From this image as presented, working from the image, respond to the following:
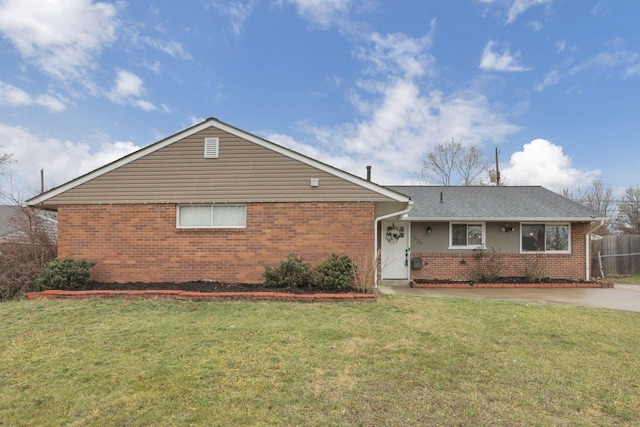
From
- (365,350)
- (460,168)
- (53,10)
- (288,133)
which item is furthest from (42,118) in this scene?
(460,168)

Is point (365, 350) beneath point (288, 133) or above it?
beneath

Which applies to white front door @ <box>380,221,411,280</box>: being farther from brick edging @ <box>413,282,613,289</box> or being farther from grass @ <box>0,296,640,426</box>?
grass @ <box>0,296,640,426</box>

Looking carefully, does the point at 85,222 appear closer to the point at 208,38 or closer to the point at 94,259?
the point at 94,259

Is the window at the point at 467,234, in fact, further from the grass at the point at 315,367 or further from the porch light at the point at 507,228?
the grass at the point at 315,367

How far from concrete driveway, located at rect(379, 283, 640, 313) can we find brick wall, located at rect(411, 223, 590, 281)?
4.46ft

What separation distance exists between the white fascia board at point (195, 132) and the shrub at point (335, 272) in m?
2.11

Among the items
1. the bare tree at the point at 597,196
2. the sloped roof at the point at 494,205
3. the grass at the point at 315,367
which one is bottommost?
the grass at the point at 315,367

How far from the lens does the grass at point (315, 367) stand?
308 cm

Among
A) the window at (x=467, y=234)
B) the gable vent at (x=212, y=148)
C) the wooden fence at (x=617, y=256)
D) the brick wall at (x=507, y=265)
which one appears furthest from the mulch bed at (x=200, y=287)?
the wooden fence at (x=617, y=256)

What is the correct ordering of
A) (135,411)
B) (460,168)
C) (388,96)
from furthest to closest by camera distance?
(460,168), (388,96), (135,411)

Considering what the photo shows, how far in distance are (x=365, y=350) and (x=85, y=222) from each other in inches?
333

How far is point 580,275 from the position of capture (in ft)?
39.8

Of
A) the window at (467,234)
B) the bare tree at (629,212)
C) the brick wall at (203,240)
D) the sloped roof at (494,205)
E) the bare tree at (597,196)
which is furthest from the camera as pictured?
the bare tree at (597,196)

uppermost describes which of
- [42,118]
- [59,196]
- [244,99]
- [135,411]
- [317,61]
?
[317,61]
